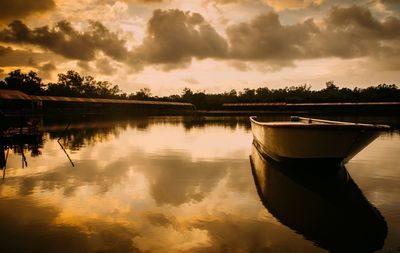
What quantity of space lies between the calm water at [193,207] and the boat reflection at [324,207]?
2 cm

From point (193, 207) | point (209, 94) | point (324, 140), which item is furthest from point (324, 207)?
point (209, 94)

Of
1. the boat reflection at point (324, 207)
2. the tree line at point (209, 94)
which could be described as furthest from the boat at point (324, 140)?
the tree line at point (209, 94)

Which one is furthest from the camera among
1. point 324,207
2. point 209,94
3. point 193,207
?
point 209,94

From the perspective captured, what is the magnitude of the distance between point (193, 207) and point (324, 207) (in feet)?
10.2

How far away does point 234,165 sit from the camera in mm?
13133

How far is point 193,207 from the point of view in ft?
24.5

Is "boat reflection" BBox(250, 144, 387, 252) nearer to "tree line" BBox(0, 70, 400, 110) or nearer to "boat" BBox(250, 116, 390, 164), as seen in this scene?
"boat" BBox(250, 116, 390, 164)

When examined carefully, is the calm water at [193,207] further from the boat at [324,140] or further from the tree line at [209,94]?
the tree line at [209,94]

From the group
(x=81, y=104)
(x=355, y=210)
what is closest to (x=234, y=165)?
(x=355, y=210)

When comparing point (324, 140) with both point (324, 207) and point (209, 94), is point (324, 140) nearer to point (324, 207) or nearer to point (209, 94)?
point (324, 207)

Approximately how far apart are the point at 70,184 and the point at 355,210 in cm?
807

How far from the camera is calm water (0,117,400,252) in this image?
5.50 meters

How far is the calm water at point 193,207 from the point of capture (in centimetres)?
550

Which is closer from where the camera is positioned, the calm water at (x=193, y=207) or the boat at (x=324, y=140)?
the calm water at (x=193, y=207)
